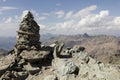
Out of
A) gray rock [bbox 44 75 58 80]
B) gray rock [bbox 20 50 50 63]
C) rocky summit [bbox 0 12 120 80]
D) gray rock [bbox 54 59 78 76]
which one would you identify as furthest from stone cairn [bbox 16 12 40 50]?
gray rock [bbox 44 75 58 80]

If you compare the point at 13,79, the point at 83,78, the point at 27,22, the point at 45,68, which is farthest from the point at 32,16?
the point at 83,78

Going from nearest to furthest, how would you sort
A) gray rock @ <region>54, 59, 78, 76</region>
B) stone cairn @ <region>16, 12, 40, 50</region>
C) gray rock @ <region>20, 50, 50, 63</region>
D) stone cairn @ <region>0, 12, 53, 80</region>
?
gray rock @ <region>54, 59, 78, 76</region>, stone cairn @ <region>0, 12, 53, 80</region>, gray rock @ <region>20, 50, 50, 63</region>, stone cairn @ <region>16, 12, 40, 50</region>

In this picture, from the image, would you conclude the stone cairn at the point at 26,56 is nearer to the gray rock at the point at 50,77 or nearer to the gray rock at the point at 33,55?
the gray rock at the point at 33,55

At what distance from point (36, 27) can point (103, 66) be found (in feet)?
63.0

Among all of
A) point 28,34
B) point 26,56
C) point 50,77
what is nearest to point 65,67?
point 50,77

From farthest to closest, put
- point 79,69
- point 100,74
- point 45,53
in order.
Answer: point 45,53, point 79,69, point 100,74

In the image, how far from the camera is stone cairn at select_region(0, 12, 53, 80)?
4759 centimetres

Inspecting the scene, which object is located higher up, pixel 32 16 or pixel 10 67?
pixel 32 16

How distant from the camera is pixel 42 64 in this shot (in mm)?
Answer: 51781

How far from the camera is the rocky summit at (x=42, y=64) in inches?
1762

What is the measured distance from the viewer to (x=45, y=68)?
49812mm

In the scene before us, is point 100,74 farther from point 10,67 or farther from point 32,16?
point 32,16

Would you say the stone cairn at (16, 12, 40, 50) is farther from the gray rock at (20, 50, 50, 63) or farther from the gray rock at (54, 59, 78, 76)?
the gray rock at (54, 59, 78, 76)

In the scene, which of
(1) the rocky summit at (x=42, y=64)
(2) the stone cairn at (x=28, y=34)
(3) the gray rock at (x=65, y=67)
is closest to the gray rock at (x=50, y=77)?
(1) the rocky summit at (x=42, y=64)
